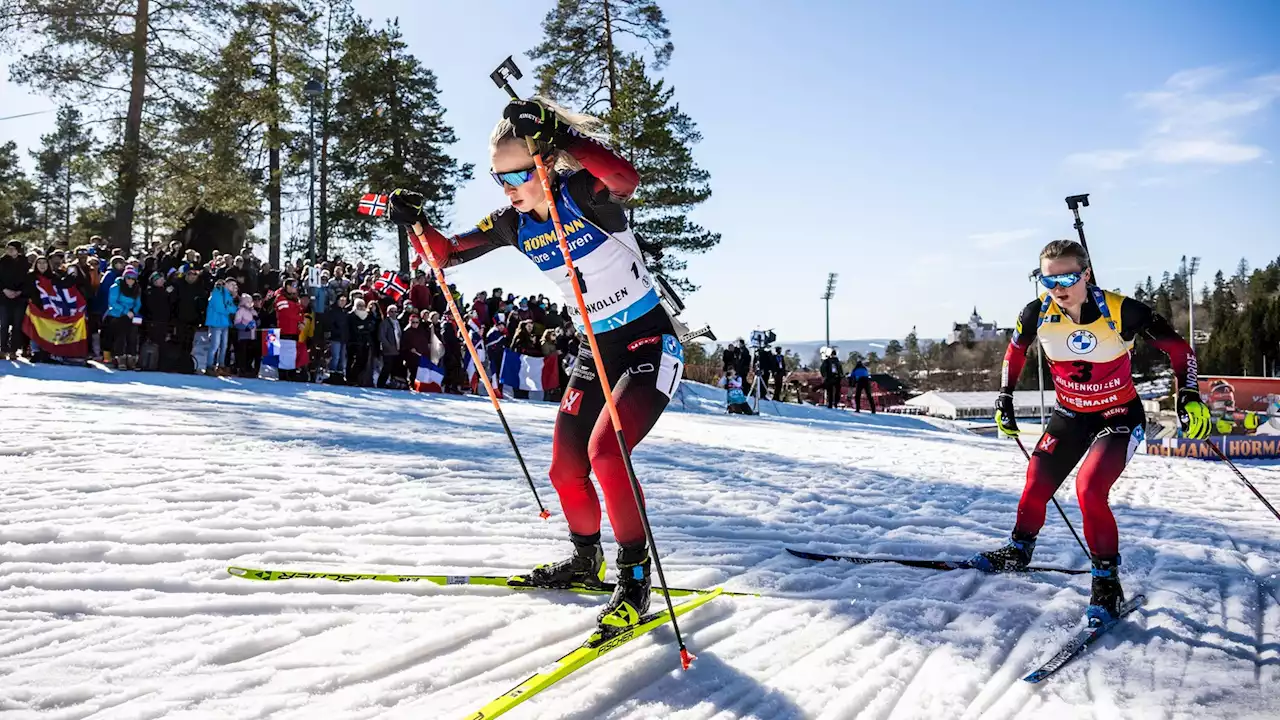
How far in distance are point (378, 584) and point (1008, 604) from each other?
3.00 m

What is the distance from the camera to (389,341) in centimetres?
1488

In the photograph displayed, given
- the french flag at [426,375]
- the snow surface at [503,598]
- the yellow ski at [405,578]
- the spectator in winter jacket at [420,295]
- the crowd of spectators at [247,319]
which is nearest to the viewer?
the snow surface at [503,598]

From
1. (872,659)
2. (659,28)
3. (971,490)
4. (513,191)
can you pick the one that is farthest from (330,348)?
(659,28)

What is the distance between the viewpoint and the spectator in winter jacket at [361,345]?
48.6 feet

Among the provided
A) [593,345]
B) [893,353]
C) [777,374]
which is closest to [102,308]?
[593,345]

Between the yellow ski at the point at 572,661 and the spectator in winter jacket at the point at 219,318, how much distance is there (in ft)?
38.9

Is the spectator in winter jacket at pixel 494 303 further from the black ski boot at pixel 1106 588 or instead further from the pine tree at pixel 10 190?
the pine tree at pixel 10 190

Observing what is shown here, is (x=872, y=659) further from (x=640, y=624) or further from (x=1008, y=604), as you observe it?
(x=1008, y=604)

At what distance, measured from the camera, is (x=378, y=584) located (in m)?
3.69

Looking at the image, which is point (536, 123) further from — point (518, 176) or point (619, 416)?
point (619, 416)

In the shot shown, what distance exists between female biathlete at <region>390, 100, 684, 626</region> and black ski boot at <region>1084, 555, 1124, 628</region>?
2222mm

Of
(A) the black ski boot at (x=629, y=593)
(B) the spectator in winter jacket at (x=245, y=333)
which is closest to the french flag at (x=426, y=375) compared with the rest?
→ (B) the spectator in winter jacket at (x=245, y=333)

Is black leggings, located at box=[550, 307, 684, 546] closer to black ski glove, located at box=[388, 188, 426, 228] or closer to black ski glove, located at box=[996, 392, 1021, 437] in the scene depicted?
black ski glove, located at box=[388, 188, 426, 228]

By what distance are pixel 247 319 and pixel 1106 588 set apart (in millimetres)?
13125
